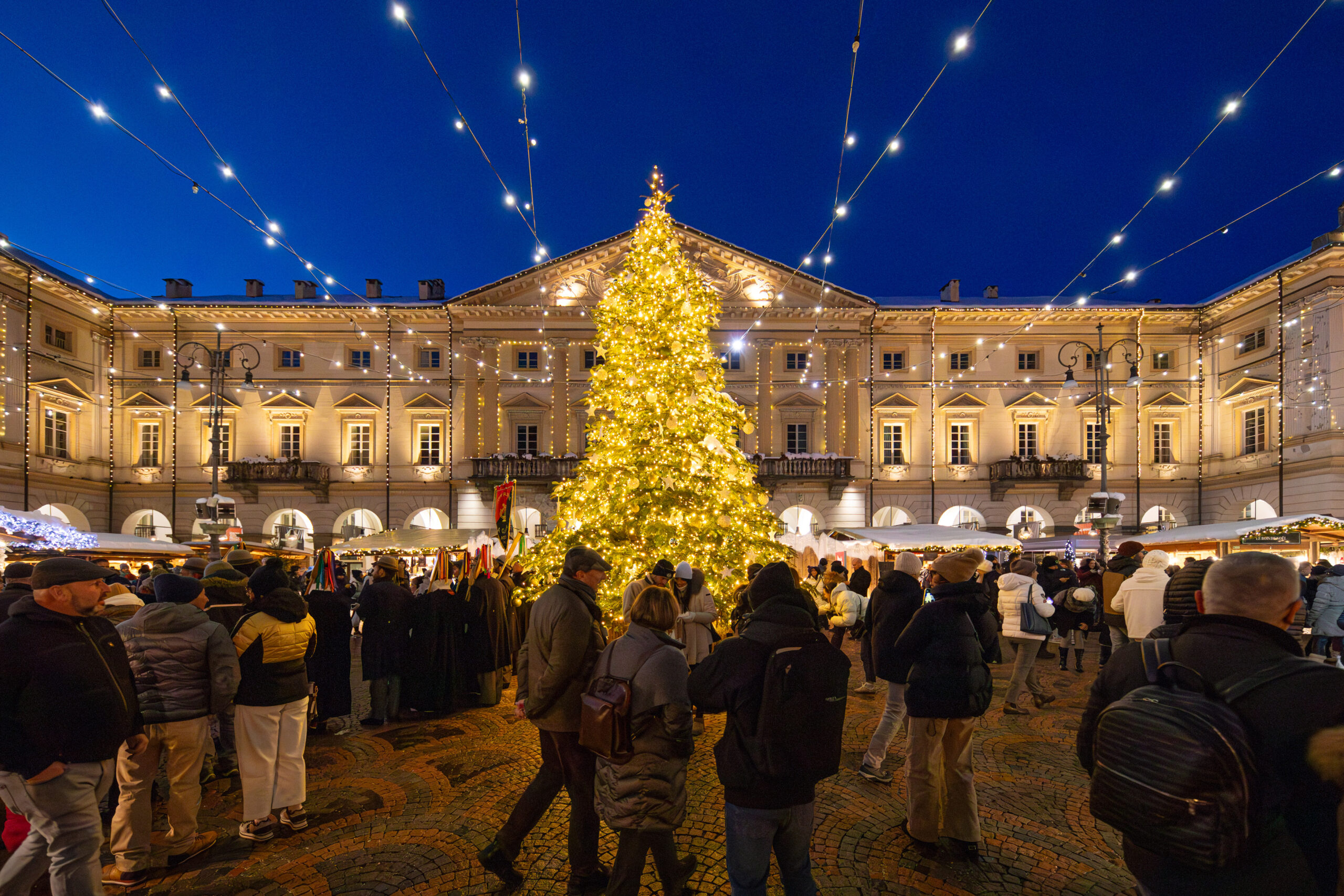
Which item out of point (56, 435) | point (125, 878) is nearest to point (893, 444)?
point (125, 878)

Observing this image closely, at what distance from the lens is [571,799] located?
3715 millimetres

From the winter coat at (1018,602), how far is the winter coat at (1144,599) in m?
0.72

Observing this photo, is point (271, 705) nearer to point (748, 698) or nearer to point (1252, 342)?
point (748, 698)

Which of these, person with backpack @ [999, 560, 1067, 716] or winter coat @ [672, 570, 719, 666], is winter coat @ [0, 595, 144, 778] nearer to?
winter coat @ [672, 570, 719, 666]

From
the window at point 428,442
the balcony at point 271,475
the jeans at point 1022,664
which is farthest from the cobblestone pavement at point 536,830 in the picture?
the balcony at point 271,475

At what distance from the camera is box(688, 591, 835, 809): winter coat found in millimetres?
2732

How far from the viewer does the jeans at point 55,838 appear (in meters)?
3.00

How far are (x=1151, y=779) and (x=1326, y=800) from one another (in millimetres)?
451

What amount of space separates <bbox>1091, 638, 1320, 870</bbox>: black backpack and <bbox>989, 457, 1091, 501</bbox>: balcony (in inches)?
1114

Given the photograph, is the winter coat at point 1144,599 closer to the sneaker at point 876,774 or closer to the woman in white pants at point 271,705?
the sneaker at point 876,774

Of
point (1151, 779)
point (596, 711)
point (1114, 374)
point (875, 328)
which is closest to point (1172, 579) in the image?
point (1151, 779)

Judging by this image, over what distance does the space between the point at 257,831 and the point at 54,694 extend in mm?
1935

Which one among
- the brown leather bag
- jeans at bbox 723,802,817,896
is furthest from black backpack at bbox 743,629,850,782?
the brown leather bag

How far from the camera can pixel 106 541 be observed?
488 inches
